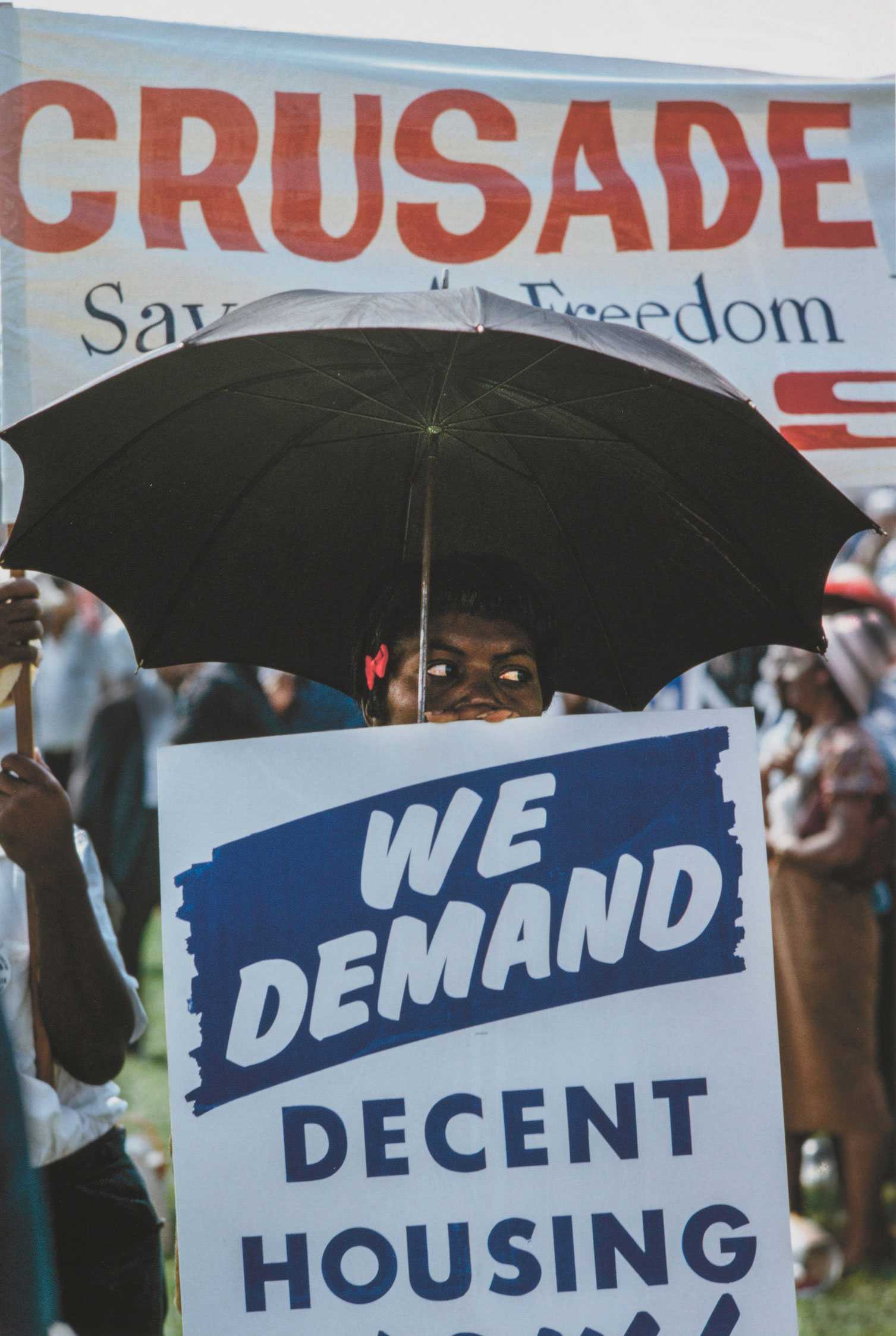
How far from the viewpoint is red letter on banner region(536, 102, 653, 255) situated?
336cm

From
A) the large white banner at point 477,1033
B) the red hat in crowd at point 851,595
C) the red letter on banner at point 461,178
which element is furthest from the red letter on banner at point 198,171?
the red hat in crowd at point 851,595

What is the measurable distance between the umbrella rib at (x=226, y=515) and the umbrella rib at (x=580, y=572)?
239mm

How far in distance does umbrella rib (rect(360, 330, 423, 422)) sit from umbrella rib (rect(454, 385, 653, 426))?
0.23ft

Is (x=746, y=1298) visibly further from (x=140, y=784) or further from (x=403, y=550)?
(x=140, y=784)

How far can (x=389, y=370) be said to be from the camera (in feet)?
7.51

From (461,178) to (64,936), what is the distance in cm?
177

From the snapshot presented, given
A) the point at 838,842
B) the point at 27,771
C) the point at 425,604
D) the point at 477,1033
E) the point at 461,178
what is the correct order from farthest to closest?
the point at 838,842
the point at 461,178
the point at 27,771
the point at 425,604
the point at 477,1033

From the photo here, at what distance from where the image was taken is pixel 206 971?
78.8 inches

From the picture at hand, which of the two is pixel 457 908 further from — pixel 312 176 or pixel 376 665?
pixel 312 176

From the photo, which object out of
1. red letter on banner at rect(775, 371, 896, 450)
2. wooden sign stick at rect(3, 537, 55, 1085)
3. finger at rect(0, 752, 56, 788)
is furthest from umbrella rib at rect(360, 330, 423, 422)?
red letter on banner at rect(775, 371, 896, 450)

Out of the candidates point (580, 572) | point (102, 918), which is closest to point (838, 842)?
point (580, 572)

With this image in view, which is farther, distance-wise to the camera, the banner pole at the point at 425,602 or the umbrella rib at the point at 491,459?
the umbrella rib at the point at 491,459

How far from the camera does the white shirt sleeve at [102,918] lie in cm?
264

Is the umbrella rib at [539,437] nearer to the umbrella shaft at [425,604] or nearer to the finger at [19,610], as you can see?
the umbrella shaft at [425,604]
